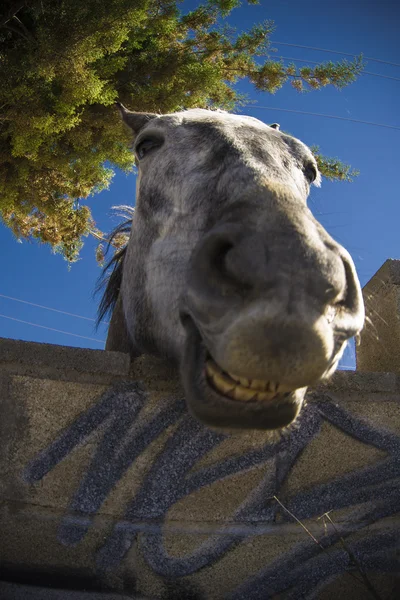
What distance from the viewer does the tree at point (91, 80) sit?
19.3 feet

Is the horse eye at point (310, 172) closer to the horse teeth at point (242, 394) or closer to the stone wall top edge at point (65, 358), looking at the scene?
the stone wall top edge at point (65, 358)

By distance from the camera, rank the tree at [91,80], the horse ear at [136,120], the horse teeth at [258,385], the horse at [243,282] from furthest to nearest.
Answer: the tree at [91,80], the horse ear at [136,120], the horse teeth at [258,385], the horse at [243,282]

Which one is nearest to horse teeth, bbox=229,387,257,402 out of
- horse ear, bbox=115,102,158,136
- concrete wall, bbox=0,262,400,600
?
concrete wall, bbox=0,262,400,600

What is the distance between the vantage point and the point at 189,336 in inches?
65.5

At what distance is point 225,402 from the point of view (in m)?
1.51

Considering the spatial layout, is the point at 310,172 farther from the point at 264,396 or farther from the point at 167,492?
the point at 167,492

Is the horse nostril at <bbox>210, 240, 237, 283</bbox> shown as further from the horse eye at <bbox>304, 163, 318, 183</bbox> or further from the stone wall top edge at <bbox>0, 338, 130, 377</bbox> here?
the horse eye at <bbox>304, 163, 318, 183</bbox>

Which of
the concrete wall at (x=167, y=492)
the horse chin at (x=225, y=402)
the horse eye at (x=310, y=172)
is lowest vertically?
the concrete wall at (x=167, y=492)

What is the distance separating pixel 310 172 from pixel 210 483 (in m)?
1.77

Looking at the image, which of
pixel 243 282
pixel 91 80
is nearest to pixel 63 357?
pixel 243 282

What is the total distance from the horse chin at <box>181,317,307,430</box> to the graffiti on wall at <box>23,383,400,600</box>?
85 centimetres

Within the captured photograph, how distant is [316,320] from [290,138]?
170 centimetres

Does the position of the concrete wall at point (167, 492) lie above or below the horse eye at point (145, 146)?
below

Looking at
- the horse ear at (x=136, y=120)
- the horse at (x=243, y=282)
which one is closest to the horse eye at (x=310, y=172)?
the horse at (x=243, y=282)
